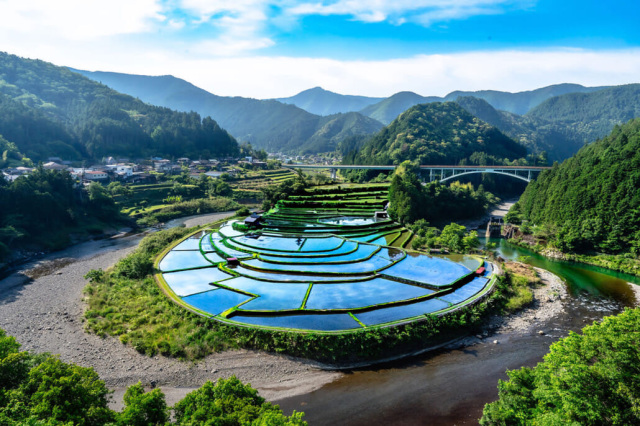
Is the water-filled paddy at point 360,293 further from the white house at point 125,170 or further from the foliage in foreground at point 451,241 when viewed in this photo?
the white house at point 125,170

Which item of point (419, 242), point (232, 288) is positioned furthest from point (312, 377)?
point (419, 242)

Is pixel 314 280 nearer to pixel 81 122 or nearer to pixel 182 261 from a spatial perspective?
pixel 182 261

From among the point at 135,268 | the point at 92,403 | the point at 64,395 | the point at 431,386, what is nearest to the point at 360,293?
the point at 431,386

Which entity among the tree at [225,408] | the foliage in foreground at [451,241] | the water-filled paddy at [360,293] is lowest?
the water-filled paddy at [360,293]

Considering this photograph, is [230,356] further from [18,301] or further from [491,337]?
[18,301]

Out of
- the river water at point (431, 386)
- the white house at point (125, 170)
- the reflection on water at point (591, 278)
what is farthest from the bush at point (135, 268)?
the white house at point (125, 170)

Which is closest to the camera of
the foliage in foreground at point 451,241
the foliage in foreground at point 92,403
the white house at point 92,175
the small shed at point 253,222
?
the foliage in foreground at point 92,403
